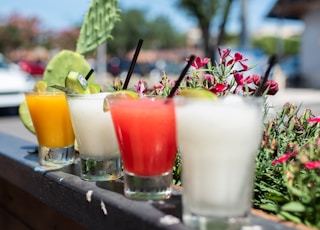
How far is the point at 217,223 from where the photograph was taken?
3.49 ft

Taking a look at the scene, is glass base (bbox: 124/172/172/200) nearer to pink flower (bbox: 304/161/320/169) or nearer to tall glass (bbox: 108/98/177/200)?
tall glass (bbox: 108/98/177/200)

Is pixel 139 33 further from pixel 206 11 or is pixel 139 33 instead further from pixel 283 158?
pixel 283 158

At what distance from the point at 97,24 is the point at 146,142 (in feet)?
3.55

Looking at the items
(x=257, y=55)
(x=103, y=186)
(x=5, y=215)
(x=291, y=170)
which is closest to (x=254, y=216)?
(x=291, y=170)

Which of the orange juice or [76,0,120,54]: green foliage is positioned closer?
the orange juice

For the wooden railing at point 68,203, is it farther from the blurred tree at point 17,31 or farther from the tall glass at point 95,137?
the blurred tree at point 17,31

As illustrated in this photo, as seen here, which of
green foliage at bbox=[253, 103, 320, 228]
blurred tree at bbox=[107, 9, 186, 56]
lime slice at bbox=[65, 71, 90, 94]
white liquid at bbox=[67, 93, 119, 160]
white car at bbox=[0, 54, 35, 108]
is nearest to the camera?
green foliage at bbox=[253, 103, 320, 228]

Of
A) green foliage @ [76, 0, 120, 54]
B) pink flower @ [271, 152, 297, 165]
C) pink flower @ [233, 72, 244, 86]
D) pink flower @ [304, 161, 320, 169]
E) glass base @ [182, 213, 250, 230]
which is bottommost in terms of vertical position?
glass base @ [182, 213, 250, 230]

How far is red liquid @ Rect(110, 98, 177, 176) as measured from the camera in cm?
121

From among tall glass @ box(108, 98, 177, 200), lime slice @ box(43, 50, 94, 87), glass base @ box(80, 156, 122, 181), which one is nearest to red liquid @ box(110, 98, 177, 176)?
tall glass @ box(108, 98, 177, 200)

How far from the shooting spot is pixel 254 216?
1.19 metres

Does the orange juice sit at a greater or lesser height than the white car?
greater

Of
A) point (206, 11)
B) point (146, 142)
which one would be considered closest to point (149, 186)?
point (146, 142)

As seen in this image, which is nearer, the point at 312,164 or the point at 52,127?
the point at 312,164
